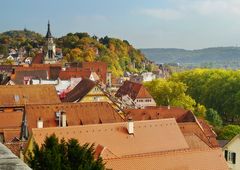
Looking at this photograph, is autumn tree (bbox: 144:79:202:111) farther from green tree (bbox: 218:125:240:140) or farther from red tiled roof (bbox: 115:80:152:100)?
green tree (bbox: 218:125:240:140)

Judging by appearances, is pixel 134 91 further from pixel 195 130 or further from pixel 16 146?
pixel 16 146

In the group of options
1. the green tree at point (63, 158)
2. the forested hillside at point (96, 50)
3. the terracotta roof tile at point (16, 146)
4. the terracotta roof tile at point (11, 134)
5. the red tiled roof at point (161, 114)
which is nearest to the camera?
the green tree at point (63, 158)

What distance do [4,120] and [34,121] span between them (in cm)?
476

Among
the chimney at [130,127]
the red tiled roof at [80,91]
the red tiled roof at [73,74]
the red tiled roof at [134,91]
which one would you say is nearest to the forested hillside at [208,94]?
the red tiled roof at [134,91]

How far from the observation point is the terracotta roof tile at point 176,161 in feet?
77.9

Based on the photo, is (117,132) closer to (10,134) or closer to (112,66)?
(10,134)

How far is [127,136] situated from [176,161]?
391 cm

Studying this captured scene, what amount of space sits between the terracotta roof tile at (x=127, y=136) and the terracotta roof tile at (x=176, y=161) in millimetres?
2476

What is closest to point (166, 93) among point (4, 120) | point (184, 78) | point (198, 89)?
point (198, 89)

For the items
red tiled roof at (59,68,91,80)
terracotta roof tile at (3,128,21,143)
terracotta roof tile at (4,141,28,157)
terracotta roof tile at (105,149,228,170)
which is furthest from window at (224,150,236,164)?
red tiled roof at (59,68,91,80)

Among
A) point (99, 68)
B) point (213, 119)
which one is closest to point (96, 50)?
point (99, 68)

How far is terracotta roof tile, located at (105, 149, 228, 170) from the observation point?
23.7 m

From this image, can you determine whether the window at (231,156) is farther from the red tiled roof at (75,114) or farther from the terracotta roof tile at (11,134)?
the terracotta roof tile at (11,134)

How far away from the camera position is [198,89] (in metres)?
97.8
